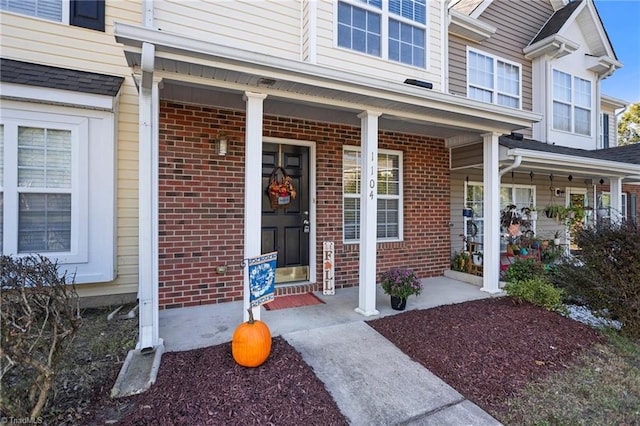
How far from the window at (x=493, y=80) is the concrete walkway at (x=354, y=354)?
4686 millimetres

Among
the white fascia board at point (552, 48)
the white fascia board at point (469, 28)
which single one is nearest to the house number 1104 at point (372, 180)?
the white fascia board at point (469, 28)

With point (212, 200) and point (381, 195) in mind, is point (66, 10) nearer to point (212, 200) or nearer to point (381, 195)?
point (212, 200)

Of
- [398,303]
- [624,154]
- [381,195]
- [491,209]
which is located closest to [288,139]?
[381,195]

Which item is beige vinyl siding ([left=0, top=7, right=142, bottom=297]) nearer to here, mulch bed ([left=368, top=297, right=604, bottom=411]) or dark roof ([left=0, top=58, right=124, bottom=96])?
dark roof ([left=0, top=58, right=124, bottom=96])

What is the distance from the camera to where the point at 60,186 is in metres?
3.73

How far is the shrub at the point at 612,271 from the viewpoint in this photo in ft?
11.4

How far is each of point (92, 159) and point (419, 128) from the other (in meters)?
4.66

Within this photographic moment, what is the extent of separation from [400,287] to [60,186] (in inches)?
166

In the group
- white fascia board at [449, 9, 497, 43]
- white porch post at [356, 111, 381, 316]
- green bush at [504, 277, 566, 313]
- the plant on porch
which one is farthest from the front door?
white fascia board at [449, 9, 497, 43]

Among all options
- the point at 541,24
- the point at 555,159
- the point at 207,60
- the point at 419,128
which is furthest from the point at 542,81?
the point at 207,60

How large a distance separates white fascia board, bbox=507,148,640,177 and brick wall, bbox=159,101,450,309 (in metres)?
2.89

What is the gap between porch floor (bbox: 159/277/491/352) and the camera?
3.23 m

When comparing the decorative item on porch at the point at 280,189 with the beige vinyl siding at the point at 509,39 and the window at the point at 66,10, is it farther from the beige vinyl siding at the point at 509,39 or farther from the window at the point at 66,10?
the beige vinyl siding at the point at 509,39

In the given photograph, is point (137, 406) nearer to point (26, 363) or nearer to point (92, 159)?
point (26, 363)
